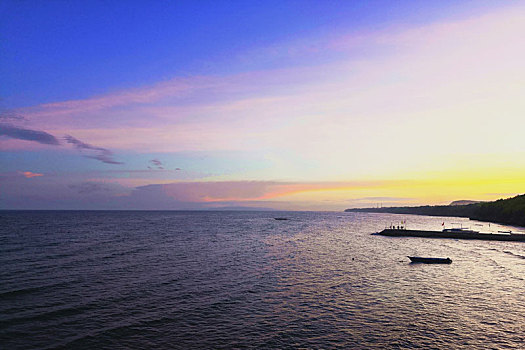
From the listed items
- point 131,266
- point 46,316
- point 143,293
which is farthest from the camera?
point 131,266

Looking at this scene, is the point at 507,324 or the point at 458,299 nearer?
the point at 507,324

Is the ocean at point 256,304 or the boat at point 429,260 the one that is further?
the boat at point 429,260

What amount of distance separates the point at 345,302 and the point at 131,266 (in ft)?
113

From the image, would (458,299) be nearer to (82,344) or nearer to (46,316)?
(82,344)

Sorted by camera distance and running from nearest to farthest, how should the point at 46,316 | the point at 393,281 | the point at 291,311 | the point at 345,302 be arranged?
the point at 46,316 < the point at 291,311 < the point at 345,302 < the point at 393,281

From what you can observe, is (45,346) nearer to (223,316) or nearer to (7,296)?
(223,316)

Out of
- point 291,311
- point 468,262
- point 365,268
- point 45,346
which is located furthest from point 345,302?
point 468,262

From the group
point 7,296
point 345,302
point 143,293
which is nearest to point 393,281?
point 345,302

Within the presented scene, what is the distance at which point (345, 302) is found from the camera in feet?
112

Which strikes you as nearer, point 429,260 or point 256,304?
point 256,304

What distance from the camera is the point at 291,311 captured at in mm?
30906

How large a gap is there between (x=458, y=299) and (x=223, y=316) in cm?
2534

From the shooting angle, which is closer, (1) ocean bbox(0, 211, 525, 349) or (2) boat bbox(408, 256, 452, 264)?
(1) ocean bbox(0, 211, 525, 349)

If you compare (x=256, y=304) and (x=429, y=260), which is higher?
(x=256, y=304)
